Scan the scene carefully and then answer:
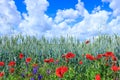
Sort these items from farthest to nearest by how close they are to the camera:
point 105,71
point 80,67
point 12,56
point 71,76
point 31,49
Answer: point 31,49 < point 12,56 < point 80,67 < point 105,71 < point 71,76

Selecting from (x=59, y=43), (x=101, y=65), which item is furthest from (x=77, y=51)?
(x=101, y=65)

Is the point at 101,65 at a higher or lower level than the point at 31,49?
lower

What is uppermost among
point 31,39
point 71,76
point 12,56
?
point 31,39

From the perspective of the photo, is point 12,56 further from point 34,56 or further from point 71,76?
point 71,76

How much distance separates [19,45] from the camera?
11.9m

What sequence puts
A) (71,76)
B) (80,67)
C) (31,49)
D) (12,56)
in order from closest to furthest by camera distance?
1. (71,76)
2. (80,67)
3. (12,56)
4. (31,49)

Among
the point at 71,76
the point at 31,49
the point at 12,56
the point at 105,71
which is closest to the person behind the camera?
the point at 71,76

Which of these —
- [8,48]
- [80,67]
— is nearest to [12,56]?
[8,48]

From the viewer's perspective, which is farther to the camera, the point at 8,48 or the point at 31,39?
Result: the point at 31,39

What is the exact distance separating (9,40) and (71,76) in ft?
20.4

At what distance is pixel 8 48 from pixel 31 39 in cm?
143

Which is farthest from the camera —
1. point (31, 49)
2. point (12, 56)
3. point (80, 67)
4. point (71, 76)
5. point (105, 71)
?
point (31, 49)

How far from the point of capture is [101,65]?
737cm

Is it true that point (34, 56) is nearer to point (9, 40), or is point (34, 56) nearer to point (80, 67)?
point (9, 40)
